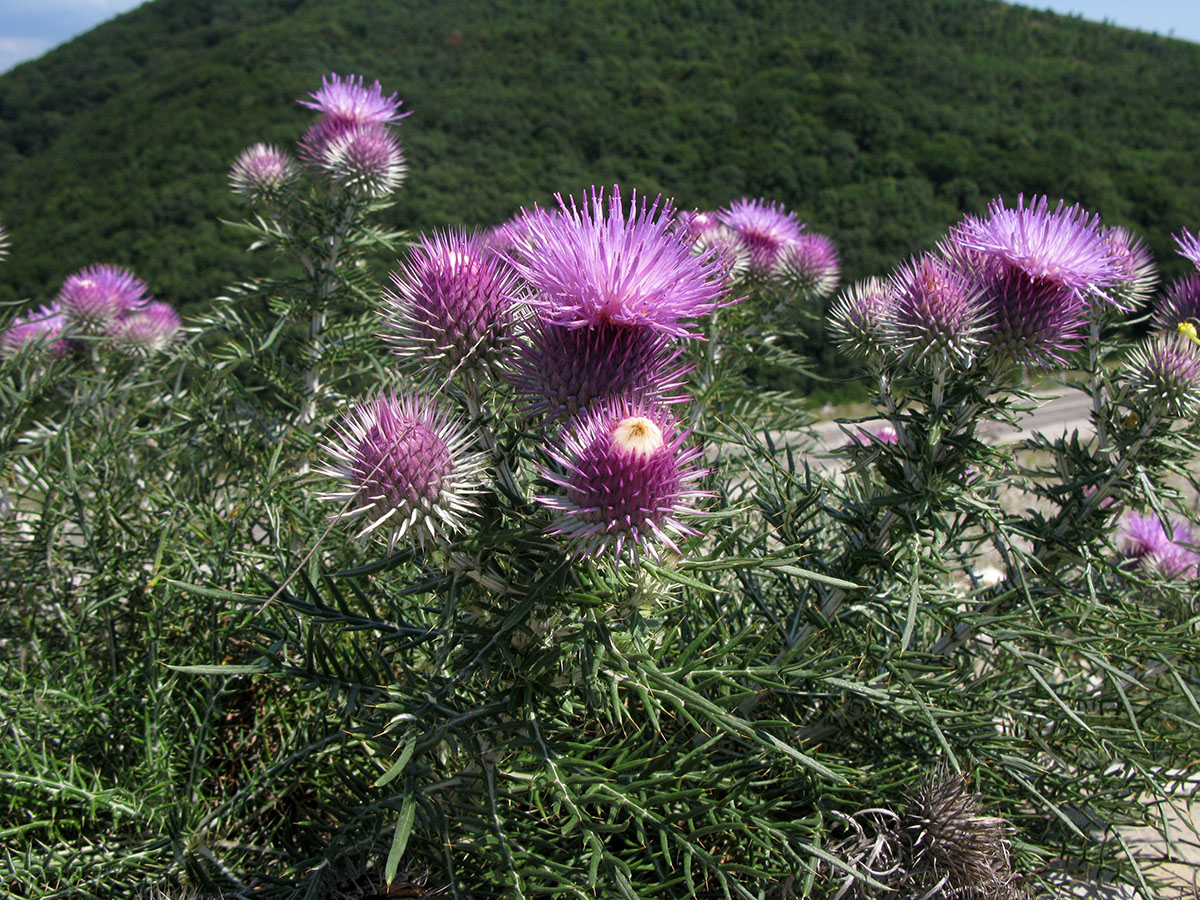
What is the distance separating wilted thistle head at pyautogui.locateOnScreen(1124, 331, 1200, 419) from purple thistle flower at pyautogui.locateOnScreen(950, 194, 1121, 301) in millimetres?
307

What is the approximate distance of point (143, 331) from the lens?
14.8 feet

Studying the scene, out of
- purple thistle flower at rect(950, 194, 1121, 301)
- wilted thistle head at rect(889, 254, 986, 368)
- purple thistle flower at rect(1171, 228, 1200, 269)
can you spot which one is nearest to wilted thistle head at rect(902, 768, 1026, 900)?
wilted thistle head at rect(889, 254, 986, 368)

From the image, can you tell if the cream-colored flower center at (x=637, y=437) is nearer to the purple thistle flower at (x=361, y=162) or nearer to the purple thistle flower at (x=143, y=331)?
the purple thistle flower at (x=361, y=162)

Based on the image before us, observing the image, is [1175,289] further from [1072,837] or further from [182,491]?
[182,491]

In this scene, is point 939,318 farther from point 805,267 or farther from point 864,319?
point 805,267

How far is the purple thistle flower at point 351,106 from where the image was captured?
381 cm

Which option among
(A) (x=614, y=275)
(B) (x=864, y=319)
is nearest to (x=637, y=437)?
(A) (x=614, y=275)

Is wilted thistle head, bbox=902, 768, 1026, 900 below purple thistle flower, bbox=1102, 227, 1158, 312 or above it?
below

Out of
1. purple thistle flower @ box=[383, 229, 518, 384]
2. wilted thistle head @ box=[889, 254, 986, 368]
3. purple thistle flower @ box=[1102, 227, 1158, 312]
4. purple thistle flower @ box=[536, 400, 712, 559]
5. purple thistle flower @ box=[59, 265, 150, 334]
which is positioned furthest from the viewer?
purple thistle flower @ box=[59, 265, 150, 334]

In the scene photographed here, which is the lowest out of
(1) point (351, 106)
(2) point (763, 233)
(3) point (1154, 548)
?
(3) point (1154, 548)

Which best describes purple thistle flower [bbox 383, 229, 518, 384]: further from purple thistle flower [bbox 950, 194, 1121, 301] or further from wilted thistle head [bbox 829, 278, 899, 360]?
purple thistle flower [bbox 950, 194, 1121, 301]

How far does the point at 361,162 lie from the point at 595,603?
112 inches

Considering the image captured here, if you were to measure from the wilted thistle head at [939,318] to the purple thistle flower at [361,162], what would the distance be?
102 inches

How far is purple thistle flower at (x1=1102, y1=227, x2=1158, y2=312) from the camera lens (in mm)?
2584
